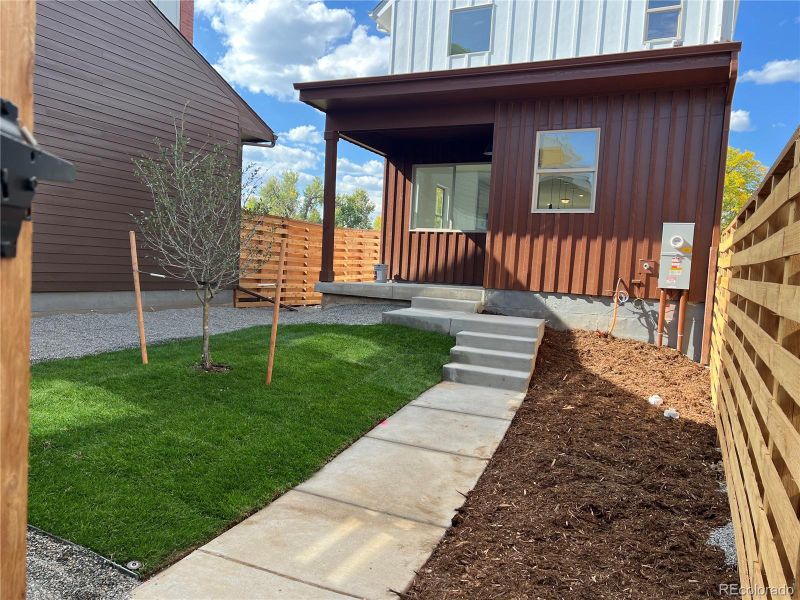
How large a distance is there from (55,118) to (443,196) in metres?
6.11

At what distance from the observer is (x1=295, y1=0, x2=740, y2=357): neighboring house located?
6148 millimetres

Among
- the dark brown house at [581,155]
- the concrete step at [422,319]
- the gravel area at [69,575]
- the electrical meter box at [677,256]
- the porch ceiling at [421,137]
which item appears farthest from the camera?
the porch ceiling at [421,137]

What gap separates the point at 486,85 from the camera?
681cm

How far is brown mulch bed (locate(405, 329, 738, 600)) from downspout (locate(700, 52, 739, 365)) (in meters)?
0.93

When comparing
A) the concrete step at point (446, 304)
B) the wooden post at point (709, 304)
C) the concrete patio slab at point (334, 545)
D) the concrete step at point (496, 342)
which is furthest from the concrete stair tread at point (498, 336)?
the concrete patio slab at point (334, 545)

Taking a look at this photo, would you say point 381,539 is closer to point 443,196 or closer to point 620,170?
point 620,170

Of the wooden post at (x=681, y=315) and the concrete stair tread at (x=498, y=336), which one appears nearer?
the concrete stair tread at (x=498, y=336)

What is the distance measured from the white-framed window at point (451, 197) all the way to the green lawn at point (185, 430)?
3823 mm

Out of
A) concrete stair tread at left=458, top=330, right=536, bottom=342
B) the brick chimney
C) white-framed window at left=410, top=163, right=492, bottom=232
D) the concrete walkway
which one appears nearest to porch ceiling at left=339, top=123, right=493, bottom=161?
white-framed window at left=410, top=163, right=492, bottom=232

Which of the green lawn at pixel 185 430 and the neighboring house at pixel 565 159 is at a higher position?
the neighboring house at pixel 565 159

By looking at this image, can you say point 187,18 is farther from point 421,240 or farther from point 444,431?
point 444,431

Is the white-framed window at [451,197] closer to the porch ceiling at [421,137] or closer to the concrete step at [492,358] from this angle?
the porch ceiling at [421,137]

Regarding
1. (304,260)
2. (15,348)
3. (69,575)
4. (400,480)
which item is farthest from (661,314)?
(304,260)

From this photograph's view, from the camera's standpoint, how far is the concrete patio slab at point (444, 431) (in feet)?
12.4
